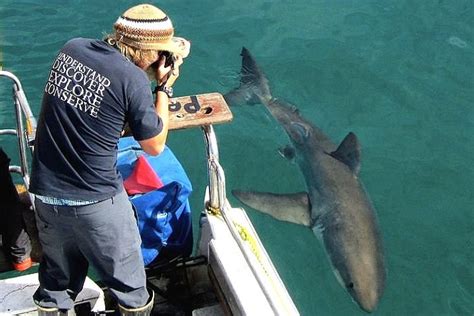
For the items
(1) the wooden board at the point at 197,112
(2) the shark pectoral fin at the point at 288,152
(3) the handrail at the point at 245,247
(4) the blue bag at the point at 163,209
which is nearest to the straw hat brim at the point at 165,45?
(1) the wooden board at the point at 197,112

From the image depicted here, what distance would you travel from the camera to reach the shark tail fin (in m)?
8.54

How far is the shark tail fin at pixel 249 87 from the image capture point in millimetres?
8539

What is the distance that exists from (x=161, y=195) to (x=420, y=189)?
404 cm

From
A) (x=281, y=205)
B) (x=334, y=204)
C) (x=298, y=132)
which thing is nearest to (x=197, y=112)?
(x=281, y=205)

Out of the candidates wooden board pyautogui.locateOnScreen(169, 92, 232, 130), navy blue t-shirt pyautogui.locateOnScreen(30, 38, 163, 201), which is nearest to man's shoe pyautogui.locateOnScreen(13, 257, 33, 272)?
navy blue t-shirt pyautogui.locateOnScreen(30, 38, 163, 201)

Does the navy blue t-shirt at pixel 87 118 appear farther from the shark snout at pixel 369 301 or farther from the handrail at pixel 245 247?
the shark snout at pixel 369 301

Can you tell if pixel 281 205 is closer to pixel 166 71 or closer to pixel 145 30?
pixel 166 71

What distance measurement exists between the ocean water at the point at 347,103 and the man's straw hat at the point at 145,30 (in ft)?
11.3

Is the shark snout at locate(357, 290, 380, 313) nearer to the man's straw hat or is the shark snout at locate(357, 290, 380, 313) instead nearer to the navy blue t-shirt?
the navy blue t-shirt

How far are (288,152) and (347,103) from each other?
1327mm

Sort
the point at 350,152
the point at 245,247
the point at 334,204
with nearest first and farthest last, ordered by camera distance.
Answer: the point at 245,247, the point at 334,204, the point at 350,152

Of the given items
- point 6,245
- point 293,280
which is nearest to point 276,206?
point 293,280

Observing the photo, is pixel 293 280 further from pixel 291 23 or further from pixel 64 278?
pixel 291 23

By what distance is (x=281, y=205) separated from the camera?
6.88 metres
